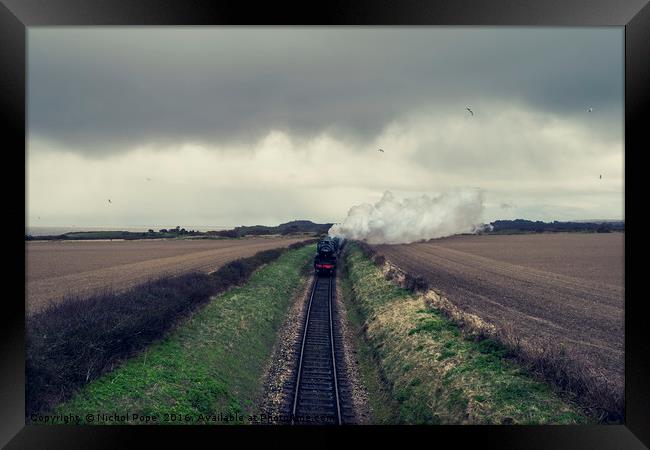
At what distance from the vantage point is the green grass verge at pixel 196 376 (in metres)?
7.99

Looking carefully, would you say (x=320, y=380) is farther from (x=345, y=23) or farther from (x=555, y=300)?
(x=555, y=300)

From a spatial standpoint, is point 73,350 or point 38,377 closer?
point 38,377

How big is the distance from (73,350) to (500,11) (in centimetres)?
1133

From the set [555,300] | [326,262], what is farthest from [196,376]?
[326,262]

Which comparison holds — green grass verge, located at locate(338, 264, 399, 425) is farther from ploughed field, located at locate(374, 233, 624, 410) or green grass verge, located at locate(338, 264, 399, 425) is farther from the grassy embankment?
ploughed field, located at locate(374, 233, 624, 410)

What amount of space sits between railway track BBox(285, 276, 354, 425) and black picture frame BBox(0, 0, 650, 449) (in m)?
3.61

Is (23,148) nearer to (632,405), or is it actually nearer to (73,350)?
(73,350)

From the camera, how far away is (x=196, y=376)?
996 cm

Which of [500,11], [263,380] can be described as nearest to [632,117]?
[500,11]

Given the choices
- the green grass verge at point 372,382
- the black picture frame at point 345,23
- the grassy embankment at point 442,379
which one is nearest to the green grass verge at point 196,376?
the black picture frame at point 345,23

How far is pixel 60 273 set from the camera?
88.1ft

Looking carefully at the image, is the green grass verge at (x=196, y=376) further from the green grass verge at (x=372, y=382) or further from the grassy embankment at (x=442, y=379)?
the grassy embankment at (x=442, y=379)

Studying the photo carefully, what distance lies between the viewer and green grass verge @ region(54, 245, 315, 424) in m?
7.99

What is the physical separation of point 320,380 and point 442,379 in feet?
12.1
